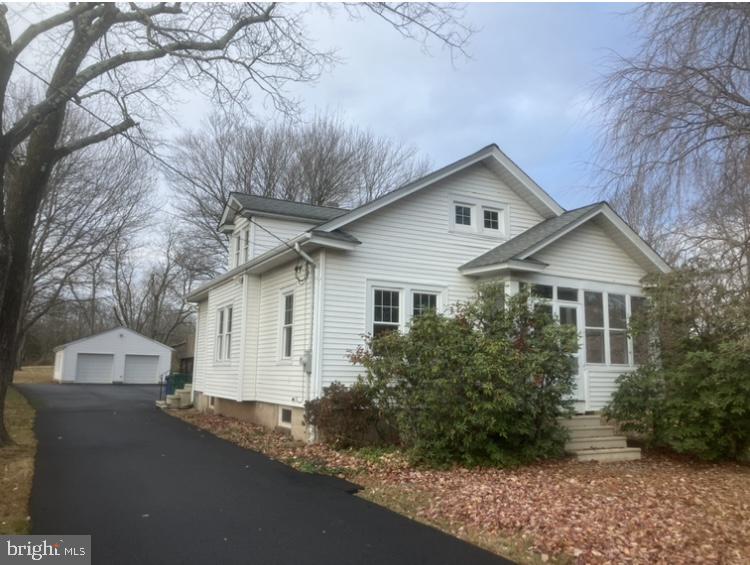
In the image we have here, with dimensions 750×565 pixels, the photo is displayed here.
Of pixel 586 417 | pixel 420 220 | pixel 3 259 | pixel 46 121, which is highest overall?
pixel 46 121

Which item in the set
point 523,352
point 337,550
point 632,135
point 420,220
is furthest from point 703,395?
point 337,550

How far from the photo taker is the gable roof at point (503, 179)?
12.6 meters

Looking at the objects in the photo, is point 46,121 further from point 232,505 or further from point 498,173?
point 498,173

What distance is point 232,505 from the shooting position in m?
7.03

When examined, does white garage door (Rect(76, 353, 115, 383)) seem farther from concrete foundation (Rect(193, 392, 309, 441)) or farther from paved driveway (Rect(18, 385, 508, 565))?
paved driveway (Rect(18, 385, 508, 565))

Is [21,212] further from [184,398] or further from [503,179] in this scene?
[184,398]

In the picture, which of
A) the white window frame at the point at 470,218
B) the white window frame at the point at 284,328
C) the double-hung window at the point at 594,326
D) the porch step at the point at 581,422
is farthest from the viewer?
the white window frame at the point at 470,218

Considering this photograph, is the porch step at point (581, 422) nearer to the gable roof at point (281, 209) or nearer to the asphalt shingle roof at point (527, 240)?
the asphalt shingle roof at point (527, 240)

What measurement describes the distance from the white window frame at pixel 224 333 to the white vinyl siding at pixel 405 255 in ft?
16.9

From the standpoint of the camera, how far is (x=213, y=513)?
666 centimetres

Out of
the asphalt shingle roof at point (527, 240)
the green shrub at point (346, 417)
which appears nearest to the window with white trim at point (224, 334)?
the green shrub at point (346, 417)

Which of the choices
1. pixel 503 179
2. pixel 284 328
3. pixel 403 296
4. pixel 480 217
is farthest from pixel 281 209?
pixel 503 179

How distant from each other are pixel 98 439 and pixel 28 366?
2296 inches

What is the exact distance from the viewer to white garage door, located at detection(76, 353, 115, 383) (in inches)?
1714
